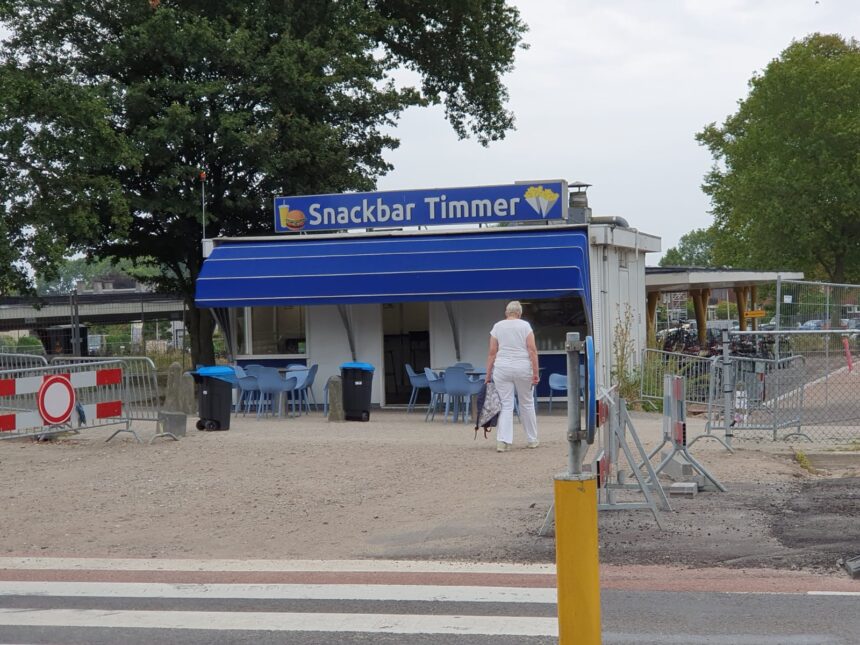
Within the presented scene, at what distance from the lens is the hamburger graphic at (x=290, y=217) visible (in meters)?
24.2

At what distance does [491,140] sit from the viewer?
3894cm

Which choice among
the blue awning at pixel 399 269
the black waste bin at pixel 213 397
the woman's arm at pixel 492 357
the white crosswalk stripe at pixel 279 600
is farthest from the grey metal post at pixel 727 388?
the black waste bin at pixel 213 397

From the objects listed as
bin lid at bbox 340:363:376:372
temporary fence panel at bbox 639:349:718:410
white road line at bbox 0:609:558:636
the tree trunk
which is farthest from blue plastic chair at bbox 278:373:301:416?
white road line at bbox 0:609:558:636

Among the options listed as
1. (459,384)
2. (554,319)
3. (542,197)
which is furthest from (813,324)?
(459,384)

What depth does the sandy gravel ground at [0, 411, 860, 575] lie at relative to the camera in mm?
8945

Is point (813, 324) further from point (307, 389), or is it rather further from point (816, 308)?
point (307, 389)

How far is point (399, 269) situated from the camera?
2214 cm

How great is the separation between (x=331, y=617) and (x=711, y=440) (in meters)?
10.1

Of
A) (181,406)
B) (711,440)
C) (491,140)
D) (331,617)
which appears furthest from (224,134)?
(331,617)

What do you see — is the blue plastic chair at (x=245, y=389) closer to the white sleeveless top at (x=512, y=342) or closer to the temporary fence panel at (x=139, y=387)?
the temporary fence panel at (x=139, y=387)

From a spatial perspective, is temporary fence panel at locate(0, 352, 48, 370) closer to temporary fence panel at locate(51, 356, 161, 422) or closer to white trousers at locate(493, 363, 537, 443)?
temporary fence panel at locate(51, 356, 161, 422)

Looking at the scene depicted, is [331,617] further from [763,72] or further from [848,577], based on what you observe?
[763,72]

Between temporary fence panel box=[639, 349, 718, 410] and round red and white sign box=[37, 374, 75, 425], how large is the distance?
8.94 m

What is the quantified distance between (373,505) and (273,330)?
44.2 ft
